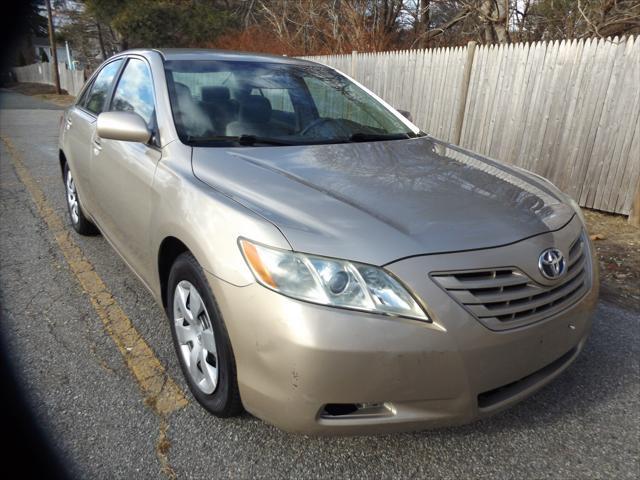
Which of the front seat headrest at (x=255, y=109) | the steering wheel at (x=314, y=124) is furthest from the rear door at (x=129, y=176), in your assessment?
the steering wheel at (x=314, y=124)

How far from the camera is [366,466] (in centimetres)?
192

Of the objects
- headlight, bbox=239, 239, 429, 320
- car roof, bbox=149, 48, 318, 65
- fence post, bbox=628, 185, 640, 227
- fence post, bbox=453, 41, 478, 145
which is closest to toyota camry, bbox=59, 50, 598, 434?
headlight, bbox=239, 239, 429, 320

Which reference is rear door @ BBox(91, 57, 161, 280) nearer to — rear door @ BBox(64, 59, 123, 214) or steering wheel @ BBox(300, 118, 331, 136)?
rear door @ BBox(64, 59, 123, 214)

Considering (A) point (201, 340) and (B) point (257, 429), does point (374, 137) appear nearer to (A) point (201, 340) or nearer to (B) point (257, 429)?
(A) point (201, 340)

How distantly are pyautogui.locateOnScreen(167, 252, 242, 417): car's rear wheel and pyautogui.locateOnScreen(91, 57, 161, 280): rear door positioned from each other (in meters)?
0.45

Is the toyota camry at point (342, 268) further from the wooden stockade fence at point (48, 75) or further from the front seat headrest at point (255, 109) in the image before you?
the wooden stockade fence at point (48, 75)

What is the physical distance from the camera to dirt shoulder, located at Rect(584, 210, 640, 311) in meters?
3.62

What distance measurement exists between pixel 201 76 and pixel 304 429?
219cm

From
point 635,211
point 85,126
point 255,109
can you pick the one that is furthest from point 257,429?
point 635,211

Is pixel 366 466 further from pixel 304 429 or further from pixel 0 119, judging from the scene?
pixel 0 119

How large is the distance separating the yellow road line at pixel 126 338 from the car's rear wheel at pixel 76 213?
0.14 m

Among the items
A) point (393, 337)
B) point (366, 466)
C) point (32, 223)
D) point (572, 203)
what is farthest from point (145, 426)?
point (32, 223)

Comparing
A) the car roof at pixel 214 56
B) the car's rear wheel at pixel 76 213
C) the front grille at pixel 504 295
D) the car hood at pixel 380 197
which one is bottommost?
the car's rear wheel at pixel 76 213

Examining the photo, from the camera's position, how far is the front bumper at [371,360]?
1576mm
